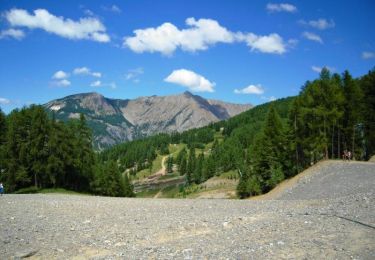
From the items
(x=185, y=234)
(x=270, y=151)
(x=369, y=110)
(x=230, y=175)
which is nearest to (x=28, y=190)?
(x=270, y=151)

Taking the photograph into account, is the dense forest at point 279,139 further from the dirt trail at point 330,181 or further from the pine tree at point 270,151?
the dirt trail at point 330,181

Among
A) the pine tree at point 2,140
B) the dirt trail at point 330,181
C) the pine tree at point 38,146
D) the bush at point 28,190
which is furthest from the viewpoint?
the pine tree at point 38,146

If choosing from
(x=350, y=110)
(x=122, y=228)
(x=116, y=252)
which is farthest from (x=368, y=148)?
(x=116, y=252)

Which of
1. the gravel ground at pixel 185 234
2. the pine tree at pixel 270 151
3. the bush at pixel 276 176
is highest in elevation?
the pine tree at pixel 270 151

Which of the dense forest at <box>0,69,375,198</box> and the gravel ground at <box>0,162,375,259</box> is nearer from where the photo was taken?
the gravel ground at <box>0,162,375,259</box>

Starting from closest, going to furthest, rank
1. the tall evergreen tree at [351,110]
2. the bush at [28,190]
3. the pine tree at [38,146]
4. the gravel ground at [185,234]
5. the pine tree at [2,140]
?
the gravel ground at [185,234], the tall evergreen tree at [351,110], the bush at [28,190], the pine tree at [2,140], the pine tree at [38,146]

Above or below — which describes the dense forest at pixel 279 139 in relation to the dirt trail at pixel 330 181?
A: above

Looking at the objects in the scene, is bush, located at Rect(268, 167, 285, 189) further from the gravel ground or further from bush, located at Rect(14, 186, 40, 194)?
→ bush, located at Rect(14, 186, 40, 194)

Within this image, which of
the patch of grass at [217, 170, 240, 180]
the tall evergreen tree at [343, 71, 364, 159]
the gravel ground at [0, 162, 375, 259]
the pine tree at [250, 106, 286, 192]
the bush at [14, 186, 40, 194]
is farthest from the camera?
the patch of grass at [217, 170, 240, 180]

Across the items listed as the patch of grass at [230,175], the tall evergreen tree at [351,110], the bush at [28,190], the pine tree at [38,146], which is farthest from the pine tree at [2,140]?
the patch of grass at [230,175]

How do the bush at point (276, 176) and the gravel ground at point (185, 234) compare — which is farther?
the bush at point (276, 176)

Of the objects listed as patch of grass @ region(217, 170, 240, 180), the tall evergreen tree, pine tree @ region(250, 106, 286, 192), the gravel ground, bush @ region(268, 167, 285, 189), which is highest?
the tall evergreen tree

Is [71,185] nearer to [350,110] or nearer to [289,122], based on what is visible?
[289,122]

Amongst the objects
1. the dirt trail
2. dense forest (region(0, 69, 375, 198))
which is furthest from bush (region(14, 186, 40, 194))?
the dirt trail
